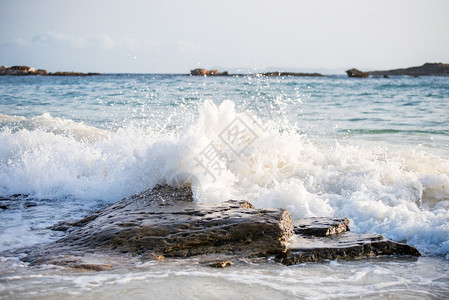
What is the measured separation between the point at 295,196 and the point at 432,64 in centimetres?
9138

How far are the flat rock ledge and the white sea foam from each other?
0.70 meters

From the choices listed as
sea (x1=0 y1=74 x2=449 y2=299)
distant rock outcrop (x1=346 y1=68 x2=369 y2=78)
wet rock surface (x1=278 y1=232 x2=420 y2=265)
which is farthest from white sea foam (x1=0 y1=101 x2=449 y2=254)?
distant rock outcrop (x1=346 y1=68 x2=369 y2=78)

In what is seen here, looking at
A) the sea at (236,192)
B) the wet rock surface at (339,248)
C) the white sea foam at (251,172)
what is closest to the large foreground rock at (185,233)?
the wet rock surface at (339,248)

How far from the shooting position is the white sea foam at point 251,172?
15.2ft

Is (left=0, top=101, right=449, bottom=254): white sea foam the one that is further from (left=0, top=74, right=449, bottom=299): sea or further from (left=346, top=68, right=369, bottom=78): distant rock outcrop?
(left=346, top=68, right=369, bottom=78): distant rock outcrop

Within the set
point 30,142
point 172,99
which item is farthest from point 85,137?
point 172,99

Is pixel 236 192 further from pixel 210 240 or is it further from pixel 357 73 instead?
pixel 357 73

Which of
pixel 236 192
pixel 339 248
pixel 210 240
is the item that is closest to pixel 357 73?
pixel 236 192

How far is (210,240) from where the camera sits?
132 inches

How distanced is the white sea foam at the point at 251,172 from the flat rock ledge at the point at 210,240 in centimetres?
70

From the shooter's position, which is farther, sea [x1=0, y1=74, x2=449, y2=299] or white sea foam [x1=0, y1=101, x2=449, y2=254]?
white sea foam [x1=0, y1=101, x2=449, y2=254]

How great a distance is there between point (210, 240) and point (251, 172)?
2.79m

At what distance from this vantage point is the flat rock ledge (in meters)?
3.25

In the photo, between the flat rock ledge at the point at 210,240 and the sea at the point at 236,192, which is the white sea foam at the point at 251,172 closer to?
the sea at the point at 236,192
